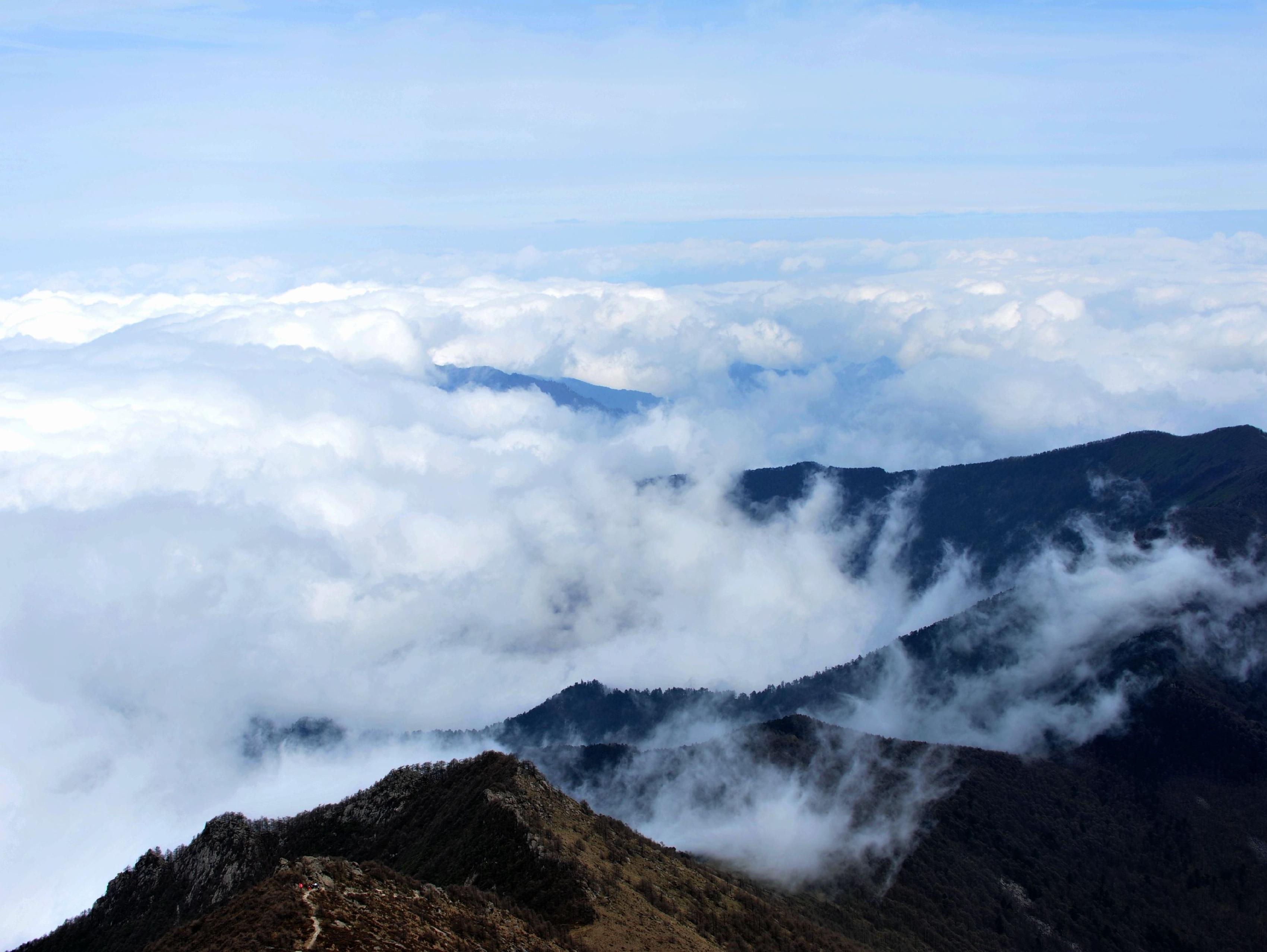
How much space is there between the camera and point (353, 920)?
49094 mm

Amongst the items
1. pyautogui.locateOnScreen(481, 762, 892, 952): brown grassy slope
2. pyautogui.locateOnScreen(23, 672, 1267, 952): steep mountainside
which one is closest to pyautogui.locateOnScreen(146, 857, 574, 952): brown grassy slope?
pyautogui.locateOnScreen(23, 672, 1267, 952): steep mountainside

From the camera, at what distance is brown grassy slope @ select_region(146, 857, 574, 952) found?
46.6m

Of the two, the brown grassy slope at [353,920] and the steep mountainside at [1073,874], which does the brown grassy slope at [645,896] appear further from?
the steep mountainside at [1073,874]

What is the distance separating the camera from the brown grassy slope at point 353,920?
46562mm

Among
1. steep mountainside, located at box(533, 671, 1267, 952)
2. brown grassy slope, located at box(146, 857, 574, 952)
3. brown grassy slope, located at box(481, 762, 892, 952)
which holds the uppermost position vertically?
brown grassy slope, located at box(146, 857, 574, 952)

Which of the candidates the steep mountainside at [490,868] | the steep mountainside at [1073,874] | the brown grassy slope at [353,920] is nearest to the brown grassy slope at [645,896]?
the steep mountainside at [490,868]

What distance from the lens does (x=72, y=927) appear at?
8569 centimetres

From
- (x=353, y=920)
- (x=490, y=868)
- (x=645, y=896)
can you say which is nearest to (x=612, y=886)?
(x=645, y=896)

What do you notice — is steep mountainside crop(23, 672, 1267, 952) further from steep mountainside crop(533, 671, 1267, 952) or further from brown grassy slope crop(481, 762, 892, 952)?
steep mountainside crop(533, 671, 1267, 952)

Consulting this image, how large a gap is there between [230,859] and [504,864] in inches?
1255

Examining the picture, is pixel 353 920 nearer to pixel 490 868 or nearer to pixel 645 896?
pixel 490 868

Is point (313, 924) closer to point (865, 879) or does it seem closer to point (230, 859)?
point (230, 859)

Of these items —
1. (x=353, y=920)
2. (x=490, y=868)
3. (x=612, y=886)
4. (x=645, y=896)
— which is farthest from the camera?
(x=645, y=896)

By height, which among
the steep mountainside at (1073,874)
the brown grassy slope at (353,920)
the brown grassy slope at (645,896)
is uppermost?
the brown grassy slope at (353,920)
